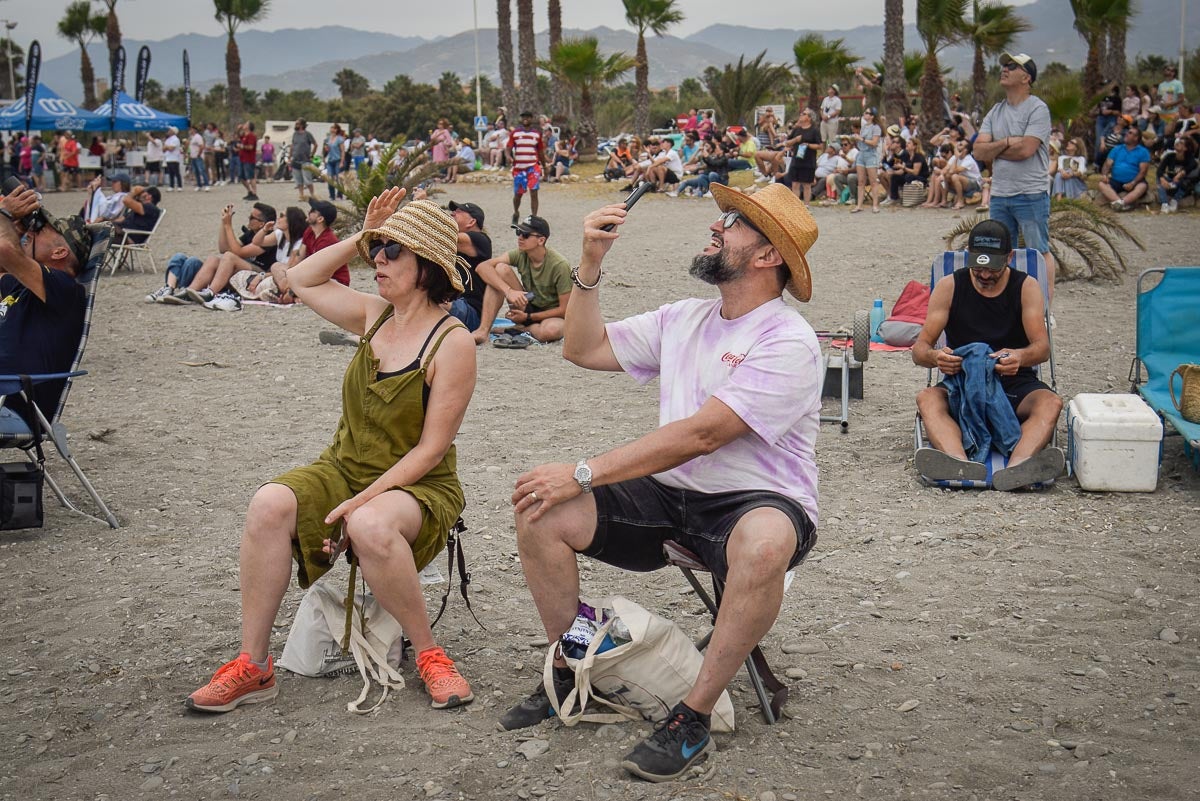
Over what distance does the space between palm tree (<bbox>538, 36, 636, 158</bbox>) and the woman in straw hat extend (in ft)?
97.3

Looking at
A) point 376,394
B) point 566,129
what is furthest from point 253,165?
point 376,394

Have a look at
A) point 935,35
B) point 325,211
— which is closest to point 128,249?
point 325,211

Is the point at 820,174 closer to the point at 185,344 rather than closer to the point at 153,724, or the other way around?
the point at 185,344

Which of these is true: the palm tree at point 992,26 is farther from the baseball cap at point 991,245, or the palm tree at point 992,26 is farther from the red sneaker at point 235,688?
the red sneaker at point 235,688

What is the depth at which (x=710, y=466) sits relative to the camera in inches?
129

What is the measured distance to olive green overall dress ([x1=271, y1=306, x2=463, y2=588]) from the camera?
358 centimetres

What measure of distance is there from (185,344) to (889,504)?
674 centimetres

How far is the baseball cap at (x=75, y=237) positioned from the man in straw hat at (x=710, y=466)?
132 inches

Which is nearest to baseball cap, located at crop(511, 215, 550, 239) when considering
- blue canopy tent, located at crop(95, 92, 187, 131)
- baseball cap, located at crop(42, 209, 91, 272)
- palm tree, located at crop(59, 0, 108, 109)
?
baseball cap, located at crop(42, 209, 91, 272)

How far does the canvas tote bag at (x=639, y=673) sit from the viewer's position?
10.7 feet

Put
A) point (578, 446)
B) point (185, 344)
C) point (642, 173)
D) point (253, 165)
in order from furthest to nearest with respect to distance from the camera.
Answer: point (253, 165) < point (642, 173) < point (185, 344) < point (578, 446)

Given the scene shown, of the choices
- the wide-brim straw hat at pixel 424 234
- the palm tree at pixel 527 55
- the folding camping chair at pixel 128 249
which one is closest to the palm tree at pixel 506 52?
the palm tree at pixel 527 55

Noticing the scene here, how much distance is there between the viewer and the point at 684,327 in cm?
348

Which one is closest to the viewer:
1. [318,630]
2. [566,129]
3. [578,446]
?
[318,630]
